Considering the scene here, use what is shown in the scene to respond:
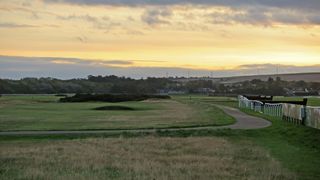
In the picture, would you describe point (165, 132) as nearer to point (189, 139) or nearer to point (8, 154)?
point (189, 139)

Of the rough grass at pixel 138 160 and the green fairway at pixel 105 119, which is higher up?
the rough grass at pixel 138 160

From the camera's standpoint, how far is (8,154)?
1947 cm

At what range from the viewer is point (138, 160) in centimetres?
1738

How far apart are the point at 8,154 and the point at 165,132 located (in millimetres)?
11042

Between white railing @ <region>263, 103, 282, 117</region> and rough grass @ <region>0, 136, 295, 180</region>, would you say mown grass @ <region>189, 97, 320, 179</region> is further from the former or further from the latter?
white railing @ <region>263, 103, 282, 117</region>

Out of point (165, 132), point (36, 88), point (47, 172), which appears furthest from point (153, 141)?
point (36, 88)

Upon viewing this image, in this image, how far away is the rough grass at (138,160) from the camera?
46.7 feet

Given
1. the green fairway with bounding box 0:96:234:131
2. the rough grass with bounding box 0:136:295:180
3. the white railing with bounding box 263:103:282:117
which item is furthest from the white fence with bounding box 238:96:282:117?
the rough grass with bounding box 0:136:295:180

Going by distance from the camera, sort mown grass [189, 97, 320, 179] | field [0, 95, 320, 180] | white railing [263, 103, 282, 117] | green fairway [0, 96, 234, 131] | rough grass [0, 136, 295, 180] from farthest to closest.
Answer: white railing [263, 103, 282, 117] < green fairway [0, 96, 234, 131] < mown grass [189, 97, 320, 179] < field [0, 95, 320, 180] < rough grass [0, 136, 295, 180]

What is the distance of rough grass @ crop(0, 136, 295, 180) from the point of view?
14242 millimetres

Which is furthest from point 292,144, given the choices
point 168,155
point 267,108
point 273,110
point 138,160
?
point 267,108

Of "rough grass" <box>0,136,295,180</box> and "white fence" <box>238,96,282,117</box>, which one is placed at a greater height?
"rough grass" <box>0,136,295,180</box>

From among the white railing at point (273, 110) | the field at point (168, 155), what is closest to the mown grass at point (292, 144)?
the field at point (168, 155)

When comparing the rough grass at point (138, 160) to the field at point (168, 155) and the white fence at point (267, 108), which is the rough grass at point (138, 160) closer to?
the field at point (168, 155)
